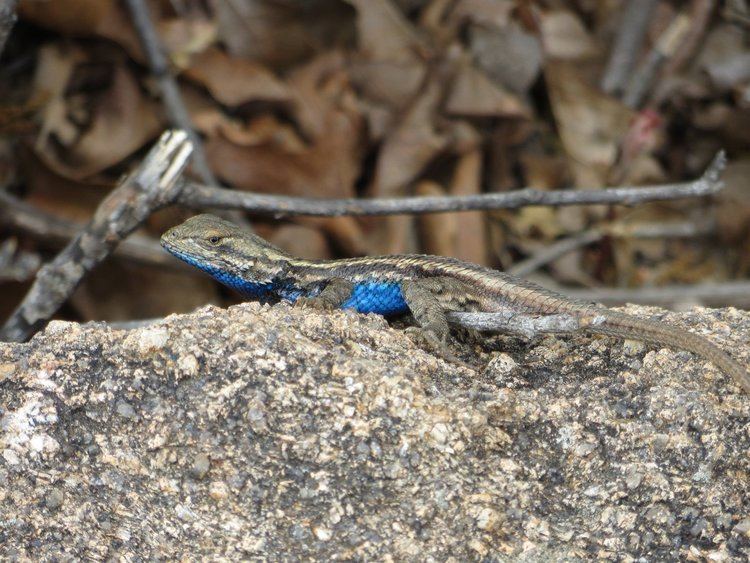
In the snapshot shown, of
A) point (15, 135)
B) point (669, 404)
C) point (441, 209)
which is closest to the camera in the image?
point (669, 404)

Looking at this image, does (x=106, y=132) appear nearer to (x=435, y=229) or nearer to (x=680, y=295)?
(x=435, y=229)

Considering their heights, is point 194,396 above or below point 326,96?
above

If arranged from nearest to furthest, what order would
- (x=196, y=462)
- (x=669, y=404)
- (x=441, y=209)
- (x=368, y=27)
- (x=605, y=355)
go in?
(x=196, y=462), (x=669, y=404), (x=605, y=355), (x=441, y=209), (x=368, y=27)

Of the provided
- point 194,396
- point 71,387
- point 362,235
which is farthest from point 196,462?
point 362,235

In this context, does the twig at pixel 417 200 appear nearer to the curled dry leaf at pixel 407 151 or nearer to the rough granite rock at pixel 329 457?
the curled dry leaf at pixel 407 151

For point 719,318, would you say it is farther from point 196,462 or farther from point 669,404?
point 196,462

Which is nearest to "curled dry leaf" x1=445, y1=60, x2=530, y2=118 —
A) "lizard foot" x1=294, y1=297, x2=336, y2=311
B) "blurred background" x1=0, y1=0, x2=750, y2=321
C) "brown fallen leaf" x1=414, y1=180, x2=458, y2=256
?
"blurred background" x1=0, y1=0, x2=750, y2=321

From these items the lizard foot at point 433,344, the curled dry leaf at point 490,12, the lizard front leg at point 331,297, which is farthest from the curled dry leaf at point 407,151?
the lizard foot at point 433,344

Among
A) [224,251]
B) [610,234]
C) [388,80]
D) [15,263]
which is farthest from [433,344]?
[610,234]
